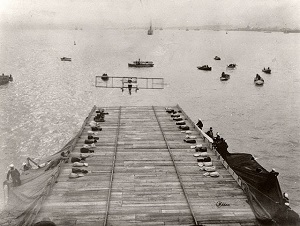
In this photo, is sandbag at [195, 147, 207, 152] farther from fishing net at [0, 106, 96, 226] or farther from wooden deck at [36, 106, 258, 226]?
fishing net at [0, 106, 96, 226]

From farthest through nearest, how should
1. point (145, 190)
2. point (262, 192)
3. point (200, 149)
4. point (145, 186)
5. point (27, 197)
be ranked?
point (200, 149) → point (262, 192) → point (27, 197) → point (145, 186) → point (145, 190)

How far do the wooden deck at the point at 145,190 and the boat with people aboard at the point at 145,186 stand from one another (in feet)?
0.23

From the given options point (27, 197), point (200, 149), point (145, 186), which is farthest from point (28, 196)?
point (200, 149)

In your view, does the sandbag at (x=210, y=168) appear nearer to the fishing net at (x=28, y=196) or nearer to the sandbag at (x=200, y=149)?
the sandbag at (x=200, y=149)

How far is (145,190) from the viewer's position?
25.4 m

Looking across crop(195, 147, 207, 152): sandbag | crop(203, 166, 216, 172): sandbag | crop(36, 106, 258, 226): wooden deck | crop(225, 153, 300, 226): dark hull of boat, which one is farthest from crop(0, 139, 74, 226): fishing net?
crop(225, 153, 300, 226): dark hull of boat

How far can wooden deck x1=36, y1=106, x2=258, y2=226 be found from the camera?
21812mm

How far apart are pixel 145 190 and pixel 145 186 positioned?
638mm

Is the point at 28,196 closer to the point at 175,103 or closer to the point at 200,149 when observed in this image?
the point at 200,149

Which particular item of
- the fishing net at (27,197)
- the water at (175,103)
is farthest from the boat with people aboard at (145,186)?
the water at (175,103)

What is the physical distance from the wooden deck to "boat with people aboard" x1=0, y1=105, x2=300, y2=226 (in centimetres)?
7

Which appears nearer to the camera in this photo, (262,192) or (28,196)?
(28,196)

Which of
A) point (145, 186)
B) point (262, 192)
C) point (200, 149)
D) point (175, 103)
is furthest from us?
point (175, 103)

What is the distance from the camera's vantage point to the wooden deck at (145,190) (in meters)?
21.8
